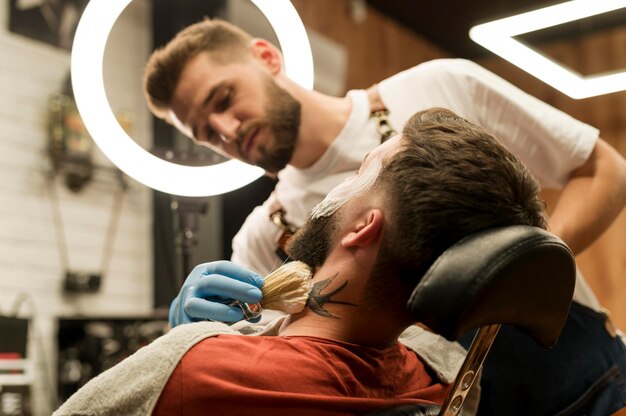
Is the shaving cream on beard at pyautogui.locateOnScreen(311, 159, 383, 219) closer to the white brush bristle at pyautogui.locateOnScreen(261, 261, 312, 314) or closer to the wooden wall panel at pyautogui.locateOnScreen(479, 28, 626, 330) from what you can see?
the white brush bristle at pyautogui.locateOnScreen(261, 261, 312, 314)

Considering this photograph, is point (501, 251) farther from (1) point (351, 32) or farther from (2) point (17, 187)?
(1) point (351, 32)

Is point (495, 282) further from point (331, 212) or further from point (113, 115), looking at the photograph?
point (113, 115)

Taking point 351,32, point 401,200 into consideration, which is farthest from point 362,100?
point 351,32

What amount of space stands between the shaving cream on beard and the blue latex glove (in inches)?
6.7

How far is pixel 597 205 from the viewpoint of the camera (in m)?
1.83

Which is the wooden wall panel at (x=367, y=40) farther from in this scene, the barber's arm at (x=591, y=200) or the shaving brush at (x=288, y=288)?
the shaving brush at (x=288, y=288)

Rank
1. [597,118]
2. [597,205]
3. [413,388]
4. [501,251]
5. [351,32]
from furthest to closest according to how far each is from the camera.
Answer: [597,118] < [351,32] < [597,205] < [413,388] < [501,251]

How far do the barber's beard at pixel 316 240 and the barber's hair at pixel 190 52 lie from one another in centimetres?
81

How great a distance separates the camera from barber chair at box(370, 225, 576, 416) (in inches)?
37.9

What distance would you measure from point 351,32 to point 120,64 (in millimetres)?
2097

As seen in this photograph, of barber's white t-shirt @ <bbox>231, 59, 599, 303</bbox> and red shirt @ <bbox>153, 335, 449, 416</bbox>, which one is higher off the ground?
barber's white t-shirt @ <bbox>231, 59, 599, 303</bbox>

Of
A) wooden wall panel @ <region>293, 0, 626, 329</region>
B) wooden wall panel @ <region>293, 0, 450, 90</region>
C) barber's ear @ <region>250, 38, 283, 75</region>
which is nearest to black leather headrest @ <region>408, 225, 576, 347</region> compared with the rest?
barber's ear @ <region>250, 38, 283, 75</region>

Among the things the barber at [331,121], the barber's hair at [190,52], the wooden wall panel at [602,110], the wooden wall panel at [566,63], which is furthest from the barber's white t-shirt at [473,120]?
the wooden wall panel at [602,110]

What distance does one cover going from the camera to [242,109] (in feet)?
6.53
